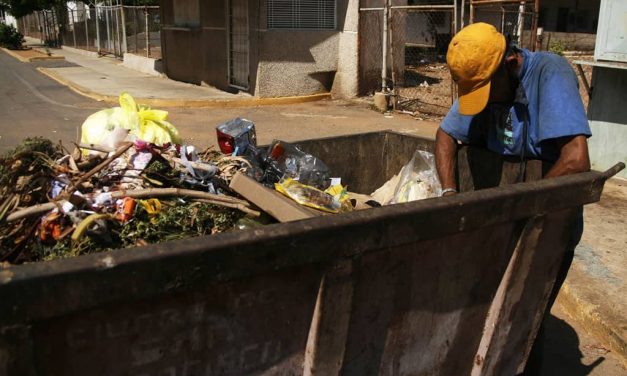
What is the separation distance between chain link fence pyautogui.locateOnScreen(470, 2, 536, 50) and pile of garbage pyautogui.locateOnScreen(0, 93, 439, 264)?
1.97 m

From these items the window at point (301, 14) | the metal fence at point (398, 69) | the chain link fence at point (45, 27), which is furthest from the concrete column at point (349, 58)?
the chain link fence at point (45, 27)

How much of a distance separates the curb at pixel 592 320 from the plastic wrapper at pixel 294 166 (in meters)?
2.09

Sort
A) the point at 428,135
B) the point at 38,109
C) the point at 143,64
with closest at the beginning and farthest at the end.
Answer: the point at 428,135 < the point at 38,109 < the point at 143,64

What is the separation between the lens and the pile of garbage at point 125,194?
1.94 m

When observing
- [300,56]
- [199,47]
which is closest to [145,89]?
[199,47]

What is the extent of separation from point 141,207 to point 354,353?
0.91m

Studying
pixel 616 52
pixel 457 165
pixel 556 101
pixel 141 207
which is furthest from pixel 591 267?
pixel 141 207

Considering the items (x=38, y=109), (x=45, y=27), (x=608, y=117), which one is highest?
(x=45, y=27)

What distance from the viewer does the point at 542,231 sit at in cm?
234

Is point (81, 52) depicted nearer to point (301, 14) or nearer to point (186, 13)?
point (186, 13)

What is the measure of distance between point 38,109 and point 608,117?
1057 centimetres

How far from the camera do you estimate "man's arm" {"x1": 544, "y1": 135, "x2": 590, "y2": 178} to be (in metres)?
2.55

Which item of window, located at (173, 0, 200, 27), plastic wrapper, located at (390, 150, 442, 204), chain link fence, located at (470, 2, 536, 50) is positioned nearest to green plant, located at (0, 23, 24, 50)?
window, located at (173, 0, 200, 27)

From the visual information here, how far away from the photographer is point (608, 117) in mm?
6820
